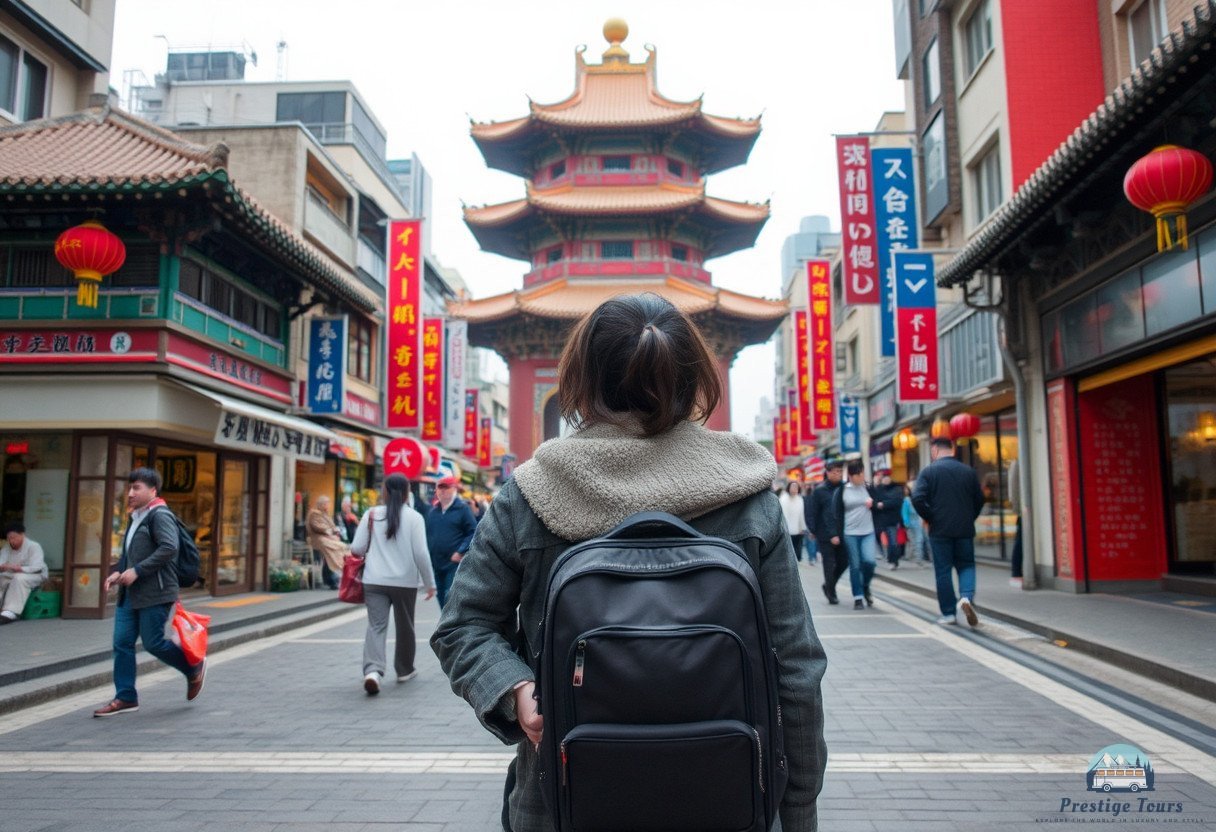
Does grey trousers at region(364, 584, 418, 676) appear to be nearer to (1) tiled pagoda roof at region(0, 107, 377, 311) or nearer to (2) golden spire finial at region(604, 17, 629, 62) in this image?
(1) tiled pagoda roof at region(0, 107, 377, 311)

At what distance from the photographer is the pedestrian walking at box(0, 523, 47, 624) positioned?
1055cm

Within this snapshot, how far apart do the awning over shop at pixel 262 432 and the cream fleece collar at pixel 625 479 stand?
11559 millimetres

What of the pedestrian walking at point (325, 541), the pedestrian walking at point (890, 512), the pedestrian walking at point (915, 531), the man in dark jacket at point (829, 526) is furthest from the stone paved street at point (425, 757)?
the pedestrian walking at point (915, 531)

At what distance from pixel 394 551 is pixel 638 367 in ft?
19.4

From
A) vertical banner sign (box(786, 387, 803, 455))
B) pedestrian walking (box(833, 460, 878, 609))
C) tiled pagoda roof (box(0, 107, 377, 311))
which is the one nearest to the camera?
tiled pagoda roof (box(0, 107, 377, 311))

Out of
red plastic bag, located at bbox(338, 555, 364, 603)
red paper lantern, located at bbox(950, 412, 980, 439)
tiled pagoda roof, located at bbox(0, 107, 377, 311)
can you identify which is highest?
tiled pagoda roof, located at bbox(0, 107, 377, 311)

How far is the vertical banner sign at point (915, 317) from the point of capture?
48.2 feet

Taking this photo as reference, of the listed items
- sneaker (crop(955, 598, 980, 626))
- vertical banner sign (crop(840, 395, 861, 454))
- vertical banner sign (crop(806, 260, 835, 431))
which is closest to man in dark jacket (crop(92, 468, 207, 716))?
sneaker (crop(955, 598, 980, 626))

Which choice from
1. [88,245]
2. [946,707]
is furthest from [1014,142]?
[88,245]

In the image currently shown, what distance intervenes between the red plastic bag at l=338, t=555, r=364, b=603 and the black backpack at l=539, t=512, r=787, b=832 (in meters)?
6.23

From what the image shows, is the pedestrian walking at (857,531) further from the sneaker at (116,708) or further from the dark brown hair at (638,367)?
the dark brown hair at (638,367)

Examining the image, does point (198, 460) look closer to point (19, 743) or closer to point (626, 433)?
point (19, 743)

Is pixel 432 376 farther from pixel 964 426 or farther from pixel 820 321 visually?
pixel 964 426

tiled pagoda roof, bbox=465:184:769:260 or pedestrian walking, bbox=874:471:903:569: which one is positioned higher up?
tiled pagoda roof, bbox=465:184:769:260
